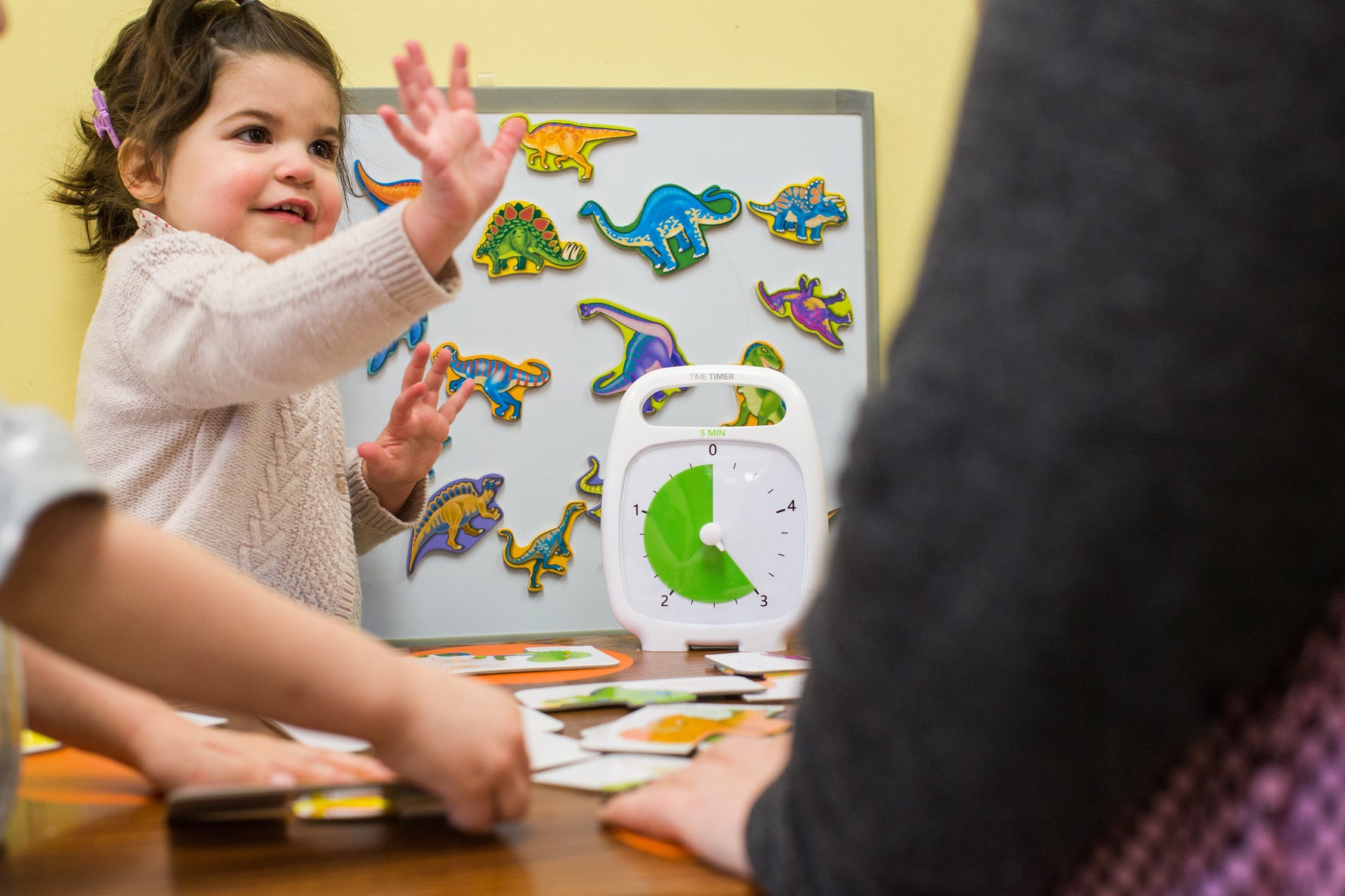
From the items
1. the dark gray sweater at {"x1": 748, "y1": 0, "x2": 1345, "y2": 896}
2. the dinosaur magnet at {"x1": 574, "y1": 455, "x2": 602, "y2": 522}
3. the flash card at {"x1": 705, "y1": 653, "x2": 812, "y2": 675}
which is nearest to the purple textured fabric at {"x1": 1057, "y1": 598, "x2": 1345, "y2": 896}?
the dark gray sweater at {"x1": 748, "y1": 0, "x2": 1345, "y2": 896}

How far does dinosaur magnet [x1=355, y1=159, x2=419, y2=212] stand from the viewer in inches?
53.3

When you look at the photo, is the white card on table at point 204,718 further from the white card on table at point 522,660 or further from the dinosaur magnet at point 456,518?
the dinosaur magnet at point 456,518

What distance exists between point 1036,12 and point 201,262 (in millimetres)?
766

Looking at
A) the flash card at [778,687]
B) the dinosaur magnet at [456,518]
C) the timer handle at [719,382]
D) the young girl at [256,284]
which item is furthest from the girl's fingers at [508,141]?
the dinosaur magnet at [456,518]

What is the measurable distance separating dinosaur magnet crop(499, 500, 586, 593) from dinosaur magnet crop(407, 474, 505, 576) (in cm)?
3

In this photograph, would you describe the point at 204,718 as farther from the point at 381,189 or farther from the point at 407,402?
the point at 381,189

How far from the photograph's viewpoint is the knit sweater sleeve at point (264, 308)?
0.74 metres

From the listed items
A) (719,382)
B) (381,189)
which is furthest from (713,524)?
(381,189)

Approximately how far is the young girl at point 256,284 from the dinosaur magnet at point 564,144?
0.25 meters

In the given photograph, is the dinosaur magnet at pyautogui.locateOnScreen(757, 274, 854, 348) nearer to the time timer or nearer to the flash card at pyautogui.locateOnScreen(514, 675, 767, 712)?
the time timer

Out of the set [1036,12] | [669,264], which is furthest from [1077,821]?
[669,264]

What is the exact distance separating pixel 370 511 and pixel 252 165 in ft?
1.26

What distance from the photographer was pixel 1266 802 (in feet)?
0.78

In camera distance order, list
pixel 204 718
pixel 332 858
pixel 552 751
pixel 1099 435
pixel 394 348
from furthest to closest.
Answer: pixel 394 348 < pixel 204 718 < pixel 552 751 < pixel 332 858 < pixel 1099 435
